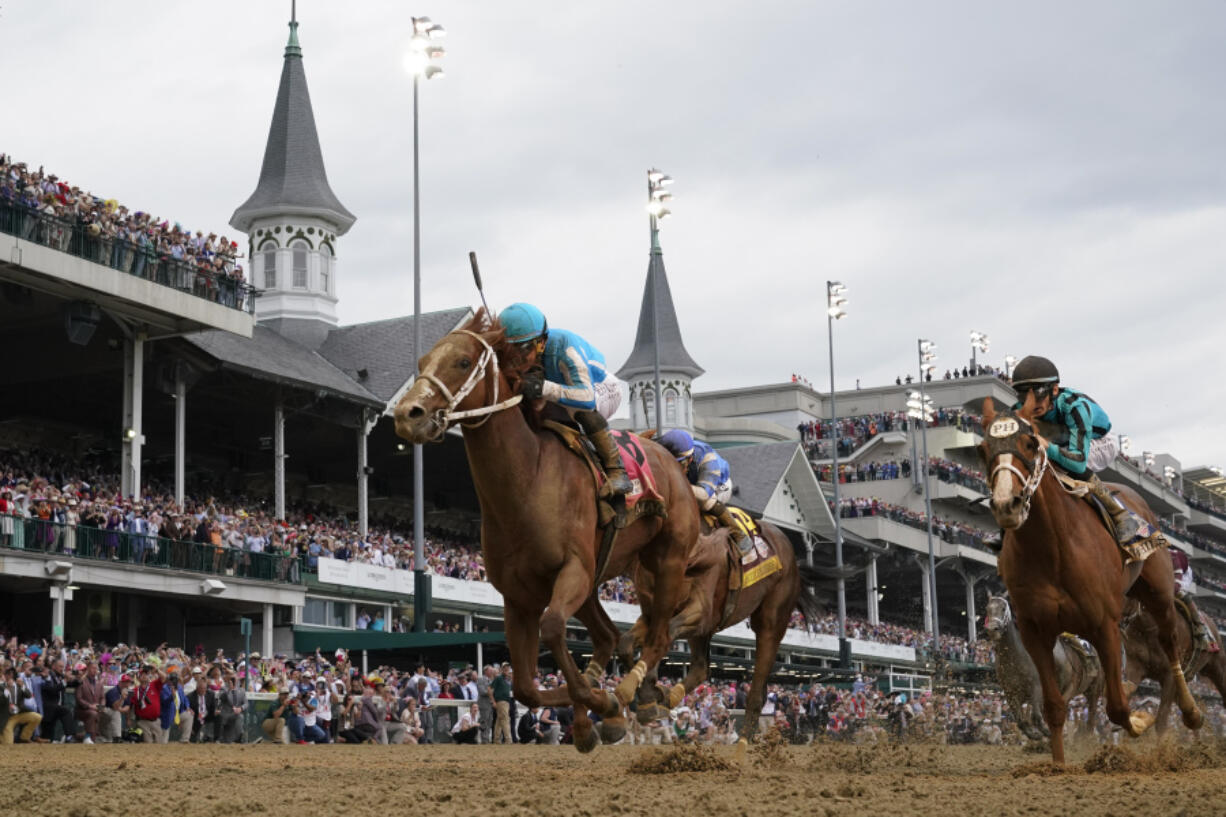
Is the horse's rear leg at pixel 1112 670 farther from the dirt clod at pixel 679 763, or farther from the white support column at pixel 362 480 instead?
the white support column at pixel 362 480

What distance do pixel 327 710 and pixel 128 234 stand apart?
11.8 meters

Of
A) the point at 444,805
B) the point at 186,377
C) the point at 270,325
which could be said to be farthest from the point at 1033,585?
the point at 270,325

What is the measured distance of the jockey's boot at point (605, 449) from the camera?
10062 millimetres

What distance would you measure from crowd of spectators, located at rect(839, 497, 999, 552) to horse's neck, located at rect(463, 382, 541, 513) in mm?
50823

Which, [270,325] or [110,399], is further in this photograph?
[270,325]

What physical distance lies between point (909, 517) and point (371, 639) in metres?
39.4

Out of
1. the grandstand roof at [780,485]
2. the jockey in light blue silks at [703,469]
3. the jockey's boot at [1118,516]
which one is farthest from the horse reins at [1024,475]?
the grandstand roof at [780,485]

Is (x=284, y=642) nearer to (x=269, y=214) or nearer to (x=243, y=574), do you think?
(x=243, y=574)

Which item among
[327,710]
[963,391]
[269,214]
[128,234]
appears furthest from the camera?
[963,391]

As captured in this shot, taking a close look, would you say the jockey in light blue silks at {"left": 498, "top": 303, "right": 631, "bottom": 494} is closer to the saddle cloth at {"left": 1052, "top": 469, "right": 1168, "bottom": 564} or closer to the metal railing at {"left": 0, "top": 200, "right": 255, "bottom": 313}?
the saddle cloth at {"left": 1052, "top": 469, "right": 1168, "bottom": 564}

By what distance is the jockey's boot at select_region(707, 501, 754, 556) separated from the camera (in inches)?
526

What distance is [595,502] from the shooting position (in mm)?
9938

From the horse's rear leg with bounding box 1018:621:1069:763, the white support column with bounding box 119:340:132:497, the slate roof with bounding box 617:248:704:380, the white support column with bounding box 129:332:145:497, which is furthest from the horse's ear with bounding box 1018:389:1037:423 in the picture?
the slate roof with bounding box 617:248:704:380

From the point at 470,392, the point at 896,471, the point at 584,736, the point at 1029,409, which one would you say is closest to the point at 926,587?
the point at 896,471
